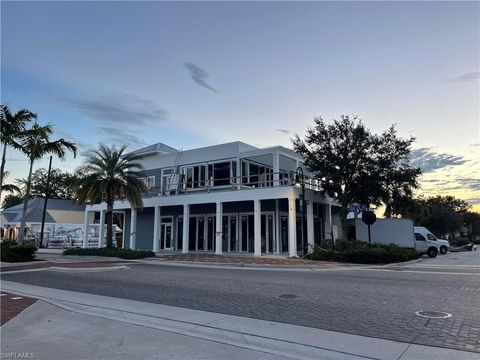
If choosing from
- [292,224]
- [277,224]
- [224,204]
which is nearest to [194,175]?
[224,204]

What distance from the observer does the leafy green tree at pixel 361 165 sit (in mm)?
Result: 27391

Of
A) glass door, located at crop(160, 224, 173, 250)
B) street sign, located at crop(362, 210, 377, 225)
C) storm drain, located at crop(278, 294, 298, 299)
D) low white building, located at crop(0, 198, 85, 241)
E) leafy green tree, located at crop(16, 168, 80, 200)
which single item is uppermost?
leafy green tree, located at crop(16, 168, 80, 200)

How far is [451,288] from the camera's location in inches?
479

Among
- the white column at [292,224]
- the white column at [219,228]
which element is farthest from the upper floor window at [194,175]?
the white column at [292,224]

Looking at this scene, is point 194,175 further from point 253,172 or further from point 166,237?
point 166,237

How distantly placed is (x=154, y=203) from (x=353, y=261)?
638 inches

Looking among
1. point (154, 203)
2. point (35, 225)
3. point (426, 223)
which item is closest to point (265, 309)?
point (154, 203)

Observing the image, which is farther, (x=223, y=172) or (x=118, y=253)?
(x=223, y=172)

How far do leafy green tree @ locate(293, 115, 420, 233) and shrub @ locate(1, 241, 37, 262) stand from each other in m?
18.8

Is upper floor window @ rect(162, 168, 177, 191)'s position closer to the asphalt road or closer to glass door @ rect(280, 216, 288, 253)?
glass door @ rect(280, 216, 288, 253)

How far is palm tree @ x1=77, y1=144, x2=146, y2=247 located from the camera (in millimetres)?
26906

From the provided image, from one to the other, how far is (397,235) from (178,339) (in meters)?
27.5

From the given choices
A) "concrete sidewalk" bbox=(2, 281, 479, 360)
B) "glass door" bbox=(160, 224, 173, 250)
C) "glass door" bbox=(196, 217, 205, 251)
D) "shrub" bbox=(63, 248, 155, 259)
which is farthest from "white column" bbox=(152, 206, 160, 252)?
"concrete sidewalk" bbox=(2, 281, 479, 360)

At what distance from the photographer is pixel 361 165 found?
2761 cm
